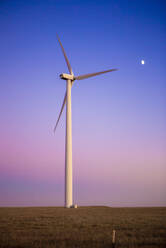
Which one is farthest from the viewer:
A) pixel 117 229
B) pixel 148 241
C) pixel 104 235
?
pixel 117 229

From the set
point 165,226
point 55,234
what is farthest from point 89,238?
point 165,226

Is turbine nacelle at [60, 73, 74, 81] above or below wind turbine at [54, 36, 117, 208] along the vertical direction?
above

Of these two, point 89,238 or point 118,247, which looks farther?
point 89,238

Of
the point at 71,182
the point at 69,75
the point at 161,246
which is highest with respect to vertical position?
the point at 69,75

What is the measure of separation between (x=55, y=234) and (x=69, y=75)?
1919 inches

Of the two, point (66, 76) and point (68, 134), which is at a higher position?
point (66, 76)

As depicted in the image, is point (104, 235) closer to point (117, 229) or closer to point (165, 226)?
point (117, 229)

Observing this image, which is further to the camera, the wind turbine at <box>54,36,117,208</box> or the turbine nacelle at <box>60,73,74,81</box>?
the turbine nacelle at <box>60,73,74,81</box>

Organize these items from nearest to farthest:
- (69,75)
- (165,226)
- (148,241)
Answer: (148,241)
(165,226)
(69,75)

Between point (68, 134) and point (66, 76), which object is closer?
point (68, 134)

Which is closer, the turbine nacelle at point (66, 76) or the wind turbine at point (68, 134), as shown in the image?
the wind turbine at point (68, 134)

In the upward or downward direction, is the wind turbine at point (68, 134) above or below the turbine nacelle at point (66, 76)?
below

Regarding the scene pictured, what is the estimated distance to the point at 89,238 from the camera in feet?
69.9

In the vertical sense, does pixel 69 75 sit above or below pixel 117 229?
above
